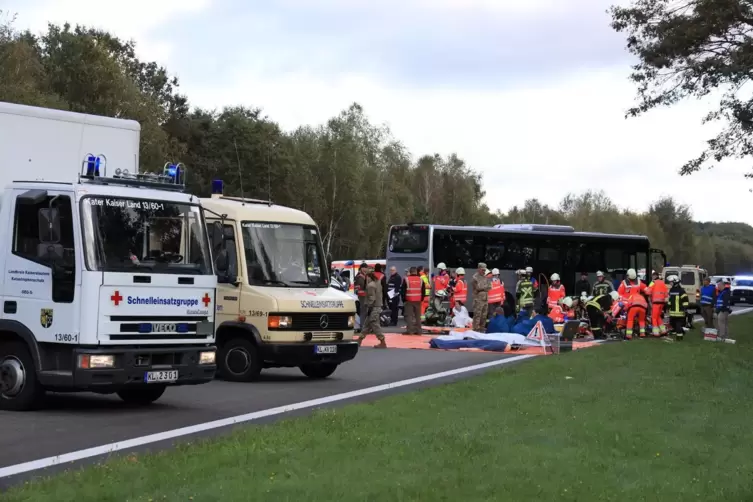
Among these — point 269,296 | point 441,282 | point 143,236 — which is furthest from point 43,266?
point 441,282

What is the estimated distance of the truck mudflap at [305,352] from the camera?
55.4ft

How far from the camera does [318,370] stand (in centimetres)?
1845

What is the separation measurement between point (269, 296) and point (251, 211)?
1484 millimetres

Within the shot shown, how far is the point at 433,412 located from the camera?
12.7 m

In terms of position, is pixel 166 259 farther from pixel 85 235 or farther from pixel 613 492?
pixel 613 492

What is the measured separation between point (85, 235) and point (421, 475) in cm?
562

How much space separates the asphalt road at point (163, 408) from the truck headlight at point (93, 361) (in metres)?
0.65

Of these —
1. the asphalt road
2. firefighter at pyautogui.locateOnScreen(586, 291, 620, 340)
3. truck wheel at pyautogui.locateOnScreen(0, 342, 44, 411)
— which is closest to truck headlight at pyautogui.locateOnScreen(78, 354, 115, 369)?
the asphalt road

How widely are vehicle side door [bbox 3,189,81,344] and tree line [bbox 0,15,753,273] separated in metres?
26.3

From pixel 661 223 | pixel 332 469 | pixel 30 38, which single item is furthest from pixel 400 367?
pixel 661 223

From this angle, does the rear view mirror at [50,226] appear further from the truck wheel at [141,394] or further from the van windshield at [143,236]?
the truck wheel at [141,394]

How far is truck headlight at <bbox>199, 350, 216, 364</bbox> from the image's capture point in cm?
1334

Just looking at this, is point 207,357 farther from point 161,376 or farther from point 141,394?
point 141,394

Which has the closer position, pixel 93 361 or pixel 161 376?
pixel 93 361
